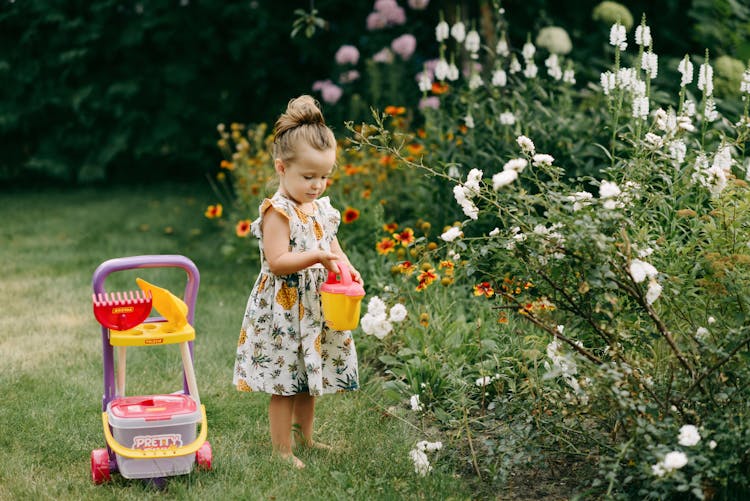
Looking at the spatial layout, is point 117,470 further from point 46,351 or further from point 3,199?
point 3,199

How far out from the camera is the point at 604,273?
2602 millimetres

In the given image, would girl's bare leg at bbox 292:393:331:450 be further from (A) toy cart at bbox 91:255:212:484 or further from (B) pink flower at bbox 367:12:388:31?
(B) pink flower at bbox 367:12:388:31

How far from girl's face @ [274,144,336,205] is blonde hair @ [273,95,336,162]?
0.06ft

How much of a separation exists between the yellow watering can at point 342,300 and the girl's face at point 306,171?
0.31 meters

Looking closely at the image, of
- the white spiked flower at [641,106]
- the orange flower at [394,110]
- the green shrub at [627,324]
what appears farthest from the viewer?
the orange flower at [394,110]

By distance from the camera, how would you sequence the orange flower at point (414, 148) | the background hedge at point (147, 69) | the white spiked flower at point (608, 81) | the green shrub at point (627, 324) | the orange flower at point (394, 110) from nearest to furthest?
the green shrub at point (627, 324) → the white spiked flower at point (608, 81) → the orange flower at point (394, 110) → the orange flower at point (414, 148) → the background hedge at point (147, 69)

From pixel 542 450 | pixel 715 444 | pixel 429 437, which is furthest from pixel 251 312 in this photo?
pixel 715 444

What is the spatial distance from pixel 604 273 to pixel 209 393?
1996mm

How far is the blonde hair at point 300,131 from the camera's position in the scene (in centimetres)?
317

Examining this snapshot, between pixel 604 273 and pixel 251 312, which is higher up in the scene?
pixel 604 273

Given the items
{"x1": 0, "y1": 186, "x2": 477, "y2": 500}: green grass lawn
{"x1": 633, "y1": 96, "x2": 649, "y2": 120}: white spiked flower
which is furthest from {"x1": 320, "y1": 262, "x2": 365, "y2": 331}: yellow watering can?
{"x1": 633, "y1": 96, "x2": 649, "y2": 120}: white spiked flower

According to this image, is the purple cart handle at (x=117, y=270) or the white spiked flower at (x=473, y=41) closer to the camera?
the purple cart handle at (x=117, y=270)

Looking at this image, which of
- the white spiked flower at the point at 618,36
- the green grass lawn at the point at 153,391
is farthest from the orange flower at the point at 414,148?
the white spiked flower at the point at 618,36

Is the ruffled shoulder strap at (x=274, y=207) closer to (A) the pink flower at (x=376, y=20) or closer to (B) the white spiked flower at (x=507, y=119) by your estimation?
(B) the white spiked flower at (x=507, y=119)
